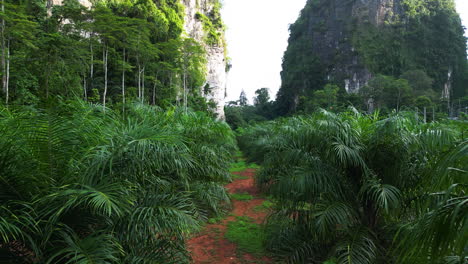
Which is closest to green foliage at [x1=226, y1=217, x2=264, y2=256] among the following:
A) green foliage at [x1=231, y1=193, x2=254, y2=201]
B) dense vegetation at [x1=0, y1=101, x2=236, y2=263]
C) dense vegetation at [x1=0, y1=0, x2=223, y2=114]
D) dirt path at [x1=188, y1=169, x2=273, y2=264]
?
dirt path at [x1=188, y1=169, x2=273, y2=264]

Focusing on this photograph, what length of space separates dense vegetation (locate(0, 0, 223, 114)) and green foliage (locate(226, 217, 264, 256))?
190 inches

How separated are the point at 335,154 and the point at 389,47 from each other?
57.2 metres

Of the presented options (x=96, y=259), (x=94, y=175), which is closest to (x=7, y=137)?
(x=94, y=175)

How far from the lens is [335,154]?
3.57 metres

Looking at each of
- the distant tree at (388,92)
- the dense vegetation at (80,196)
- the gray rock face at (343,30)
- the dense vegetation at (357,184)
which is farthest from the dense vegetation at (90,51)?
the gray rock face at (343,30)

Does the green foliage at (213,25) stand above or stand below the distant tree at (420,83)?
above

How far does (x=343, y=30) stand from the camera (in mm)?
56562

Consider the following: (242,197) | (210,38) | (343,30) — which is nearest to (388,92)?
(210,38)

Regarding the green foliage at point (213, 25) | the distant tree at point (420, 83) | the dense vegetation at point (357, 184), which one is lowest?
the dense vegetation at point (357, 184)

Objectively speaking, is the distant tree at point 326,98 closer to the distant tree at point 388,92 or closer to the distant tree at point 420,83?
the distant tree at point 388,92

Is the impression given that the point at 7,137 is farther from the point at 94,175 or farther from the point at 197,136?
the point at 197,136

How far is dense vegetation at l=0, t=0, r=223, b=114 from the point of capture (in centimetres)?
1177

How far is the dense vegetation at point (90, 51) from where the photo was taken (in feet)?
38.6

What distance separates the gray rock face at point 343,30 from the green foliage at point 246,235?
51.3 m
